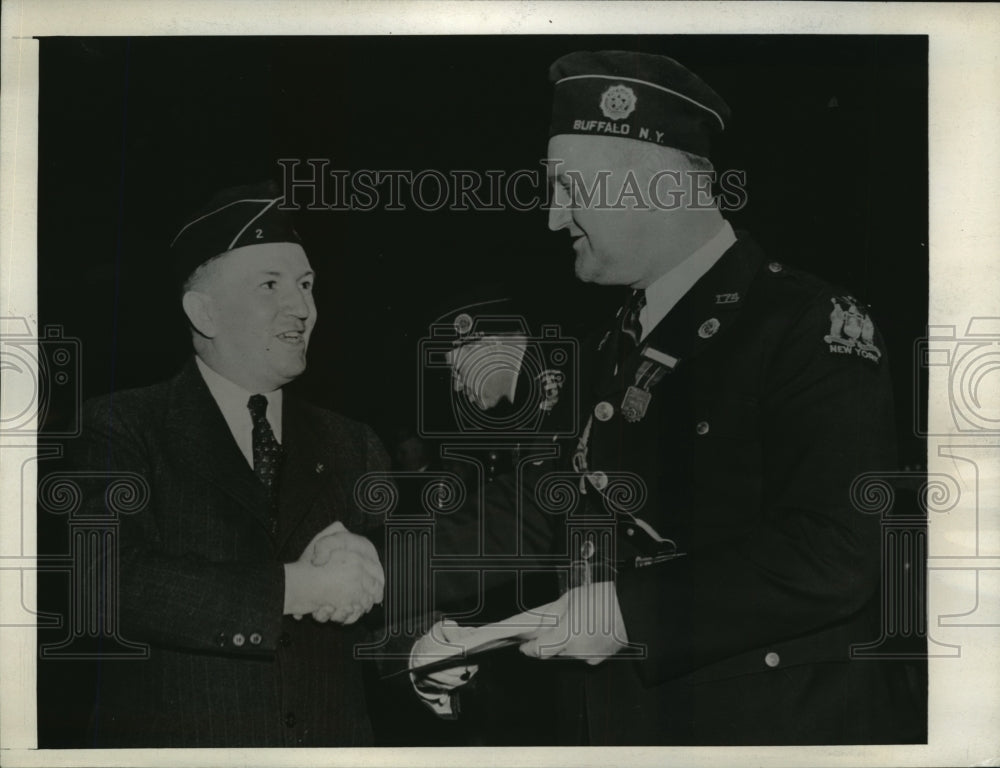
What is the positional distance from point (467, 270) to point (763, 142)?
0.85 metres

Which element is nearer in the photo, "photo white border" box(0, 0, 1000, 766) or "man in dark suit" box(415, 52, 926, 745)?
"man in dark suit" box(415, 52, 926, 745)

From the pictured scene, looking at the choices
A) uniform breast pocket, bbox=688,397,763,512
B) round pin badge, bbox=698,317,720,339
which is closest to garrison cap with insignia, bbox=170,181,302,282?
round pin badge, bbox=698,317,720,339

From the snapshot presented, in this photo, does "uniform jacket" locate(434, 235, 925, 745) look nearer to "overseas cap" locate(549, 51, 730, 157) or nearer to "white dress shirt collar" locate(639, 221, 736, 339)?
"white dress shirt collar" locate(639, 221, 736, 339)

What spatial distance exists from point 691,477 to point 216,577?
4.08ft

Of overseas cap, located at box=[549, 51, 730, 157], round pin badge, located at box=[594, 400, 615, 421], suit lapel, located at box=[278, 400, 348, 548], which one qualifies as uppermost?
overseas cap, located at box=[549, 51, 730, 157]

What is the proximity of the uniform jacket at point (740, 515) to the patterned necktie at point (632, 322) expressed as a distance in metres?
0.02

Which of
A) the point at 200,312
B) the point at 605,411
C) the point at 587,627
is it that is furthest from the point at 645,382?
the point at 200,312

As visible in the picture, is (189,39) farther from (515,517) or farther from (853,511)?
(853,511)

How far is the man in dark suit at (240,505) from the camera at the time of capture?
9.16 ft

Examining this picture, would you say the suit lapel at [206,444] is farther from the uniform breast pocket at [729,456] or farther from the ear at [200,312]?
the uniform breast pocket at [729,456]

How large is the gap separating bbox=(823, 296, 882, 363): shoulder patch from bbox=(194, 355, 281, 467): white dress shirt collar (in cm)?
144

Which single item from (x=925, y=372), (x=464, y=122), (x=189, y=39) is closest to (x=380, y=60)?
(x=464, y=122)

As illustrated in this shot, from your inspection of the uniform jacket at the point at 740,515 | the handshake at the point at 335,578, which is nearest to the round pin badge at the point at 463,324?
the uniform jacket at the point at 740,515

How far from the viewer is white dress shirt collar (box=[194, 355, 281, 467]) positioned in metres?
2.83
